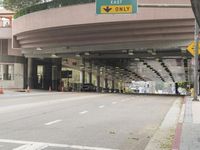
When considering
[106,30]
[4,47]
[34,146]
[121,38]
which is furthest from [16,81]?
[34,146]

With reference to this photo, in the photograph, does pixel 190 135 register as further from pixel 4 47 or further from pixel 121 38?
pixel 4 47

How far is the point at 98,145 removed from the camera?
33.5 ft

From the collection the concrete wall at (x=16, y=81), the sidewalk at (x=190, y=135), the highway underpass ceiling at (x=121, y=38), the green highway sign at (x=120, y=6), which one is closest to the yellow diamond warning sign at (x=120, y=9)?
the green highway sign at (x=120, y=6)

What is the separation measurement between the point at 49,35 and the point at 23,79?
1390cm

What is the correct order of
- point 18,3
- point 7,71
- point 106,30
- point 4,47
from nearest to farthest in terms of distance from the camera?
point 106,30, point 4,47, point 7,71, point 18,3

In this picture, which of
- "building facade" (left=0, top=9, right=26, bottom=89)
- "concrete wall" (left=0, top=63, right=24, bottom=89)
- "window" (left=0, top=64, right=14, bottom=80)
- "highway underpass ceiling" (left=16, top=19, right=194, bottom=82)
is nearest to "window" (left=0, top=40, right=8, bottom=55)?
"building facade" (left=0, top=9, right=26, bottom=89)

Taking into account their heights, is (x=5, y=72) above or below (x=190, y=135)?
above

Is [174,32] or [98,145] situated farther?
[174,32]

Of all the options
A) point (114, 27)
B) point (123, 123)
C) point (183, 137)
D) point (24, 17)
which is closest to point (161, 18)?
point (114, 27)

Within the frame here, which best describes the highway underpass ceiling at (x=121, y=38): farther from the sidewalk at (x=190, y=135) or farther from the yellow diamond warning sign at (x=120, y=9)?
the sidewalk at (x=190, y=135)

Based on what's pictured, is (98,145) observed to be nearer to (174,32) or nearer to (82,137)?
(82,137)

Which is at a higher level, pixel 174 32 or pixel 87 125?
pixel 174 32

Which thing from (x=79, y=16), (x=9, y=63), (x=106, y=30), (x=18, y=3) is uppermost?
(x=18, y=3)

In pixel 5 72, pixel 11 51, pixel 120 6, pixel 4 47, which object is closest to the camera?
pixel 120 6
